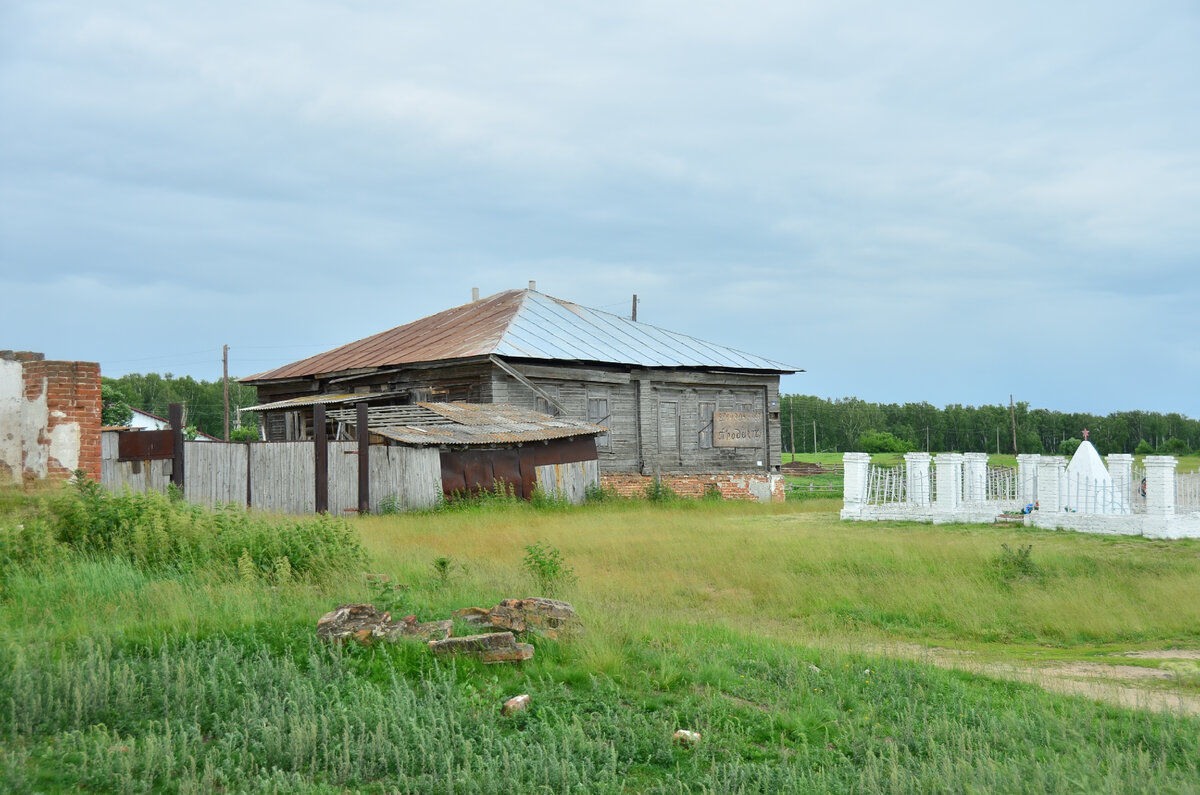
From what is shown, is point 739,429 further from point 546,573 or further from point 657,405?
point 546,573

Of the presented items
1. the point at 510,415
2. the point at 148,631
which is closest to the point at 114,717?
the point at 148,631

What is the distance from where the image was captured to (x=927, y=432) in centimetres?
10412

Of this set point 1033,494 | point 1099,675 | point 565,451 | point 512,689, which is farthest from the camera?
point 565,451

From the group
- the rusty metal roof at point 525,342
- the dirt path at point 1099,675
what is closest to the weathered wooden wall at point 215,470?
the rusty metal roof at point 525,342

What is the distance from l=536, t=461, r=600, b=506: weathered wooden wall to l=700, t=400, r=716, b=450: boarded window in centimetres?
647

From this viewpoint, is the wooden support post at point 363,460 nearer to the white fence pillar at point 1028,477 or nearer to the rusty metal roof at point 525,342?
the rusty metal roof at point 525,342

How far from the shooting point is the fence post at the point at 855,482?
18.9 m

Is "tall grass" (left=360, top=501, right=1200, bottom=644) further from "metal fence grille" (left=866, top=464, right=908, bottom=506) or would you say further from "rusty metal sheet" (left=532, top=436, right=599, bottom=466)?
"rusty metal sheet" (left=532, top=436, right=599, bottom=466)

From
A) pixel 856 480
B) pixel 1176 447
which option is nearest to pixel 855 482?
pixel 856 480

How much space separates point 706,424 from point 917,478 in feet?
35.6

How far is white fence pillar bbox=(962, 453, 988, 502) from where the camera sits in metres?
19.5

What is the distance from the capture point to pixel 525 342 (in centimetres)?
2528

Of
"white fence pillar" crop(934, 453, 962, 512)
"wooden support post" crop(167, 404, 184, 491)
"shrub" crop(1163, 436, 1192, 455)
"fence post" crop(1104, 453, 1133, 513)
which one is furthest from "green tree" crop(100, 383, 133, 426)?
"shrub" crop(1163, 436, 1192, 455)

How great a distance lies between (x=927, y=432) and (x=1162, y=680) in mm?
101976
